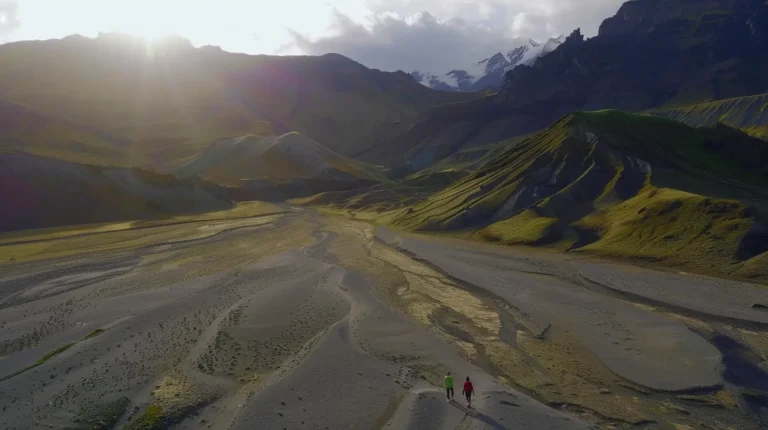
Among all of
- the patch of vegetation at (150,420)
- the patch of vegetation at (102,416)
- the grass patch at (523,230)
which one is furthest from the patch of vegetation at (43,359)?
the grass patch at (523,230)

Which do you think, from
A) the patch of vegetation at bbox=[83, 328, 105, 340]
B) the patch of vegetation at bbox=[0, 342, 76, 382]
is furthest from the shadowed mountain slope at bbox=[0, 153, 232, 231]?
the patch of vegetation at bbox=[0, 342, 76, 382]

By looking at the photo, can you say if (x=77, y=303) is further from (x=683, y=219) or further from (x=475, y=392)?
(x=683, y=219)

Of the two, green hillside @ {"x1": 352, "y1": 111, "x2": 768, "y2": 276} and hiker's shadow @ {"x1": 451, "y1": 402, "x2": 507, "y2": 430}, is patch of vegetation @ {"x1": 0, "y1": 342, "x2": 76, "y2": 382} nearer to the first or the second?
hiker's shadow @ {"x1": 451, "y1": 402, "x2": 507, "y2": 430}

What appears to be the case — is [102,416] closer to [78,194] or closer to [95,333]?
[95,333]

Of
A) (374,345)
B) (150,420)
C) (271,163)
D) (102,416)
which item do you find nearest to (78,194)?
(271,163)

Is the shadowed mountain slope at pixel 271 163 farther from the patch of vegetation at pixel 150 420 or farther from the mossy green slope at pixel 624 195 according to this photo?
the patch of vegetation at pixel 150 420

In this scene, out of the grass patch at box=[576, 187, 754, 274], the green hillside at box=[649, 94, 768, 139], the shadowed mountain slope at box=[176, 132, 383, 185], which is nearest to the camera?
the grass patch at box=[576, 187, 754, 274]

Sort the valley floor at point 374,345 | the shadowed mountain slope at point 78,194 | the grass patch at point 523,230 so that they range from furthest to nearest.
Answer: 1. the shadowed mountain slope at point 78,194
2. the grass patch at point 523,230
3. the valley floor at point 374,345
